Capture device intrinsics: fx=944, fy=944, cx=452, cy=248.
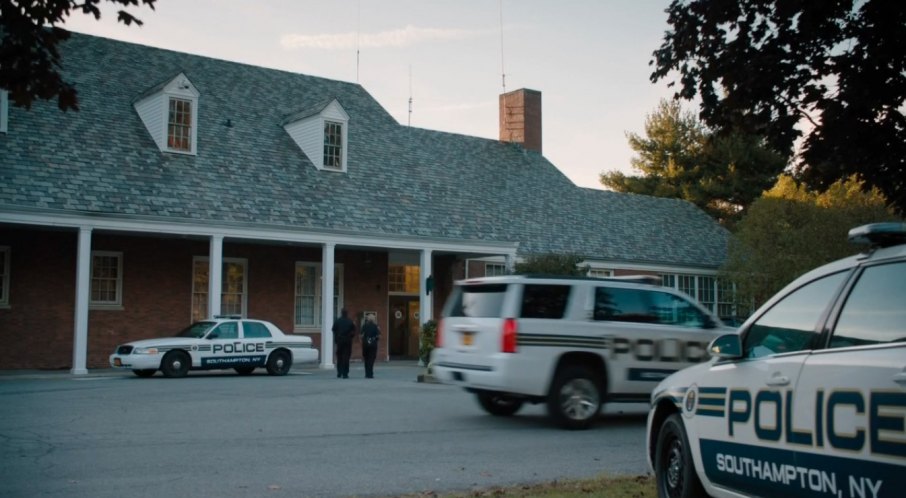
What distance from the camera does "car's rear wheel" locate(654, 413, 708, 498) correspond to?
21.6 feet

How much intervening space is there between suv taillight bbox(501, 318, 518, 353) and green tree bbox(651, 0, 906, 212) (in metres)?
3.85

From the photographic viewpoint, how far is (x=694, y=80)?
501 inches

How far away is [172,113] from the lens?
27188 millimetres

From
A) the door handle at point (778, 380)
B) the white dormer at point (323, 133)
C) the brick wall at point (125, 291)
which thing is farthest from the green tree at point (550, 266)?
the door handle at point (778, 380)

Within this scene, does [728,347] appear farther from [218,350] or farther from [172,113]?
[172,113]

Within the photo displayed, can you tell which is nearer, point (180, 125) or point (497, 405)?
point (497, 405)

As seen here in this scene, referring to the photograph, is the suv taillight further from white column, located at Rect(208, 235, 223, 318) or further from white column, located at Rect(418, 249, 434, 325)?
white column, located at Rect(418, 249, 434, 325)

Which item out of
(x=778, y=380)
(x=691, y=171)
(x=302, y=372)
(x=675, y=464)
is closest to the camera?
(x=778, y=380)

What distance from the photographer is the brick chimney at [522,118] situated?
134 feet

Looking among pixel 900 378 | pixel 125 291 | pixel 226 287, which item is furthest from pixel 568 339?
pixel 226 287

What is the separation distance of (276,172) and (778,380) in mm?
24242

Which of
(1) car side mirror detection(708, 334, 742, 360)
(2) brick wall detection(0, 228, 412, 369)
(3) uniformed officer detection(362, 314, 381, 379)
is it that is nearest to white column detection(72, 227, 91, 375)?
(2) brick wall detection(0, 228, 412, 369)

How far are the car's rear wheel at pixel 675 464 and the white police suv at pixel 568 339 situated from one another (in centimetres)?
570

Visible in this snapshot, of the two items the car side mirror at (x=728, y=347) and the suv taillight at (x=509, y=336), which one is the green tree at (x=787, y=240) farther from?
the car side mirror at (x=728, y=347)
